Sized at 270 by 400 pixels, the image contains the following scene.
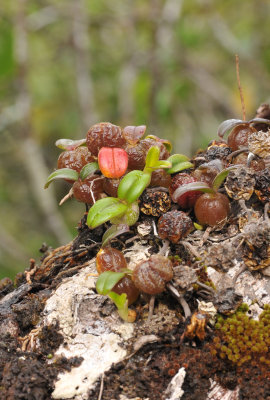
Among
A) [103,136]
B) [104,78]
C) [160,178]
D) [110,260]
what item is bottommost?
[110,260]

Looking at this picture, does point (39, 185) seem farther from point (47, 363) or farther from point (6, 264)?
point (47, 363)

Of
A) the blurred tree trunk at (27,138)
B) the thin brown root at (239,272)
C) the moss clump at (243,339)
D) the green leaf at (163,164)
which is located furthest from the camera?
the blurred tree trunk at (27,138)

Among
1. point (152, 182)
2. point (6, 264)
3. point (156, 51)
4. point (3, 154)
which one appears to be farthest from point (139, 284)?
point (3, 154)

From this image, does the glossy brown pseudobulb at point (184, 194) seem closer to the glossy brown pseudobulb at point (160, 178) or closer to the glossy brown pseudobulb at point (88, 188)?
the glossy brown pseudobulb at point (160, 178)

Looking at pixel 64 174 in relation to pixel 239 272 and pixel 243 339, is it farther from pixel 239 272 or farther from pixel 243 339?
pixel 243 339

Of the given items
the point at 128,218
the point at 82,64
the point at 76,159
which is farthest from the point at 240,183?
the point at 82,64

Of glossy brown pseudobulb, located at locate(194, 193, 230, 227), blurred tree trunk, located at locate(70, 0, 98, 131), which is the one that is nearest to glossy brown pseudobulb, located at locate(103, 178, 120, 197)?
glossy brown pseudobulb, located at locate(194, 193, 230, 227)

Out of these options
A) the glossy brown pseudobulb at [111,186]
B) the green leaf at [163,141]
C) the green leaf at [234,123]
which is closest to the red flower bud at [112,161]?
the glossy brown pseudobulb at [111,186]
